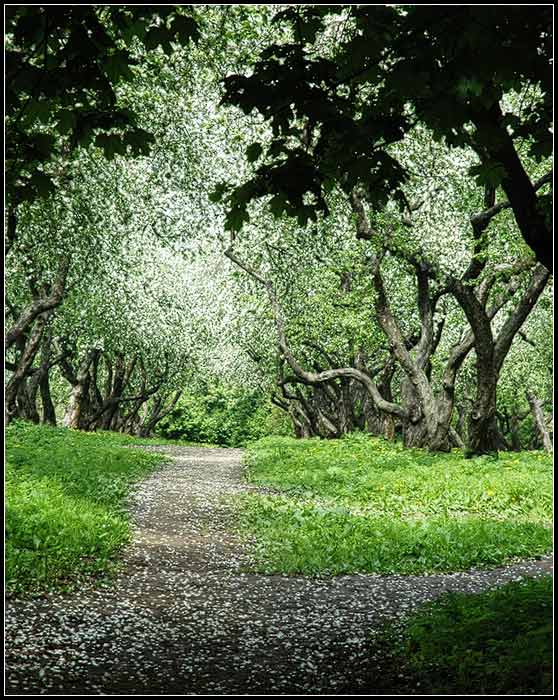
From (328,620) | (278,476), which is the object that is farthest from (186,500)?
(328,620)

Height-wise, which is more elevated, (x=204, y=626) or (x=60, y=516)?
(x=60, y=516)

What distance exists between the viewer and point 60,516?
37.4ft

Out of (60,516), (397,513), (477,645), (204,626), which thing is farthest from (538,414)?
(477,645)

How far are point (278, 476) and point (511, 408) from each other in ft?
139

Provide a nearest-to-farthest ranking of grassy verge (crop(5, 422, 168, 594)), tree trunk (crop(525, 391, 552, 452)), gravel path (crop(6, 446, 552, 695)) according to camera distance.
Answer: gravel path (crop(6, 446, 552, 695)) < grassy verge (crop(5, 422, 168, 594)) < tree trunk (crop(525, 391, 552, 452))

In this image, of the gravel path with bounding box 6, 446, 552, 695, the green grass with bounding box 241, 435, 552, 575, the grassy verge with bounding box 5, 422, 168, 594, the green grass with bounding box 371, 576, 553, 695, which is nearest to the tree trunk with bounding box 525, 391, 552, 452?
the green grass with bounding box 241, 435, 552, 575

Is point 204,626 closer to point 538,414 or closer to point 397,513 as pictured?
point 397,513

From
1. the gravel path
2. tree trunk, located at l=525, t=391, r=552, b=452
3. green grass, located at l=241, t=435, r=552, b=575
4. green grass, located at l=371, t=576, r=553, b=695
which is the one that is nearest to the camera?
green grass, located at l=371, t=576, r=553, b=695

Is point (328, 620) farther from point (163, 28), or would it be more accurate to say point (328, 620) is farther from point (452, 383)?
point (452, 383)

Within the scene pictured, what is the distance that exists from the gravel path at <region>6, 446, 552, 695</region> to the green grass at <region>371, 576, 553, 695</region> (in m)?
0.38

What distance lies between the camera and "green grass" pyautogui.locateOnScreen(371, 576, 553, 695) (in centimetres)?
561

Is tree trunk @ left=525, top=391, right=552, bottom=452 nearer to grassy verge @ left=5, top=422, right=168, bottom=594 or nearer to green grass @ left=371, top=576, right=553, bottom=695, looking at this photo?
grassy verge @ left=5, top=422, right=168, bottom=594

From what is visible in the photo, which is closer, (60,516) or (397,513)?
(60,516)

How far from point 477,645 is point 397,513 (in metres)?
8.45
